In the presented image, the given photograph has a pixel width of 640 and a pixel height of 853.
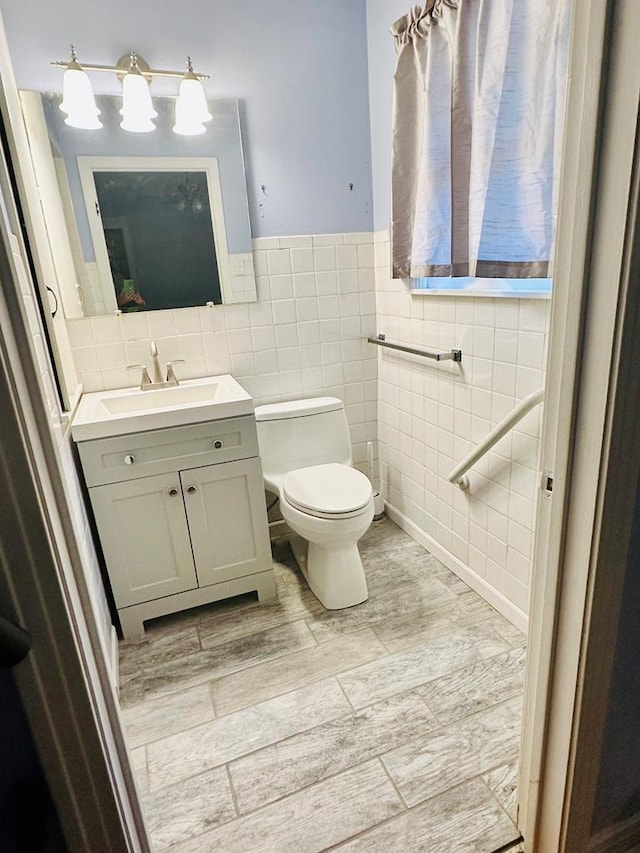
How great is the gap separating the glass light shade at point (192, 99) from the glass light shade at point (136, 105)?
12cm

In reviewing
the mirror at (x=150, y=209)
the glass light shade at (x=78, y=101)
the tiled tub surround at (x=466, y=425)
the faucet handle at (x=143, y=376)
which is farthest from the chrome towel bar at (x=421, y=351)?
the glass light shade at (x=78, y=101)

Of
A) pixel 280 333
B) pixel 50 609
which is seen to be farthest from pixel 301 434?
pixel 50 609

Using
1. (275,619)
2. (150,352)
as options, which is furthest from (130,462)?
(275,619)

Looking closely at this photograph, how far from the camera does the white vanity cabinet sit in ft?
5.67

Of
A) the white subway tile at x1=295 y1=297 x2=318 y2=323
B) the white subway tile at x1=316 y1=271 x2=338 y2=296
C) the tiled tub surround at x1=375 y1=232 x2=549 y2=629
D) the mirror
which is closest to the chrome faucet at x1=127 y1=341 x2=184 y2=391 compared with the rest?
the mirror

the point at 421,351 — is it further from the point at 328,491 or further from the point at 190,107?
the point at 190,107

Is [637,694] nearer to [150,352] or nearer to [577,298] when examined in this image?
[577,298]

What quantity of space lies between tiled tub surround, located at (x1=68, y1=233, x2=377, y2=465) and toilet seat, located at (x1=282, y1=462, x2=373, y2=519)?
45cm

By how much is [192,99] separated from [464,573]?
2172 mm

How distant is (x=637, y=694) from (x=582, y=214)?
91cm

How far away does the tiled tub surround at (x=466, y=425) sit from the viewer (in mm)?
1606

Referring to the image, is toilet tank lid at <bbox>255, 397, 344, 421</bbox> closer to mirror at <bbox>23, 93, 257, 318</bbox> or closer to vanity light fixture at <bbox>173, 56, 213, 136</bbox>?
mirror at <bbox>23, 93, 257, 318</bbox>

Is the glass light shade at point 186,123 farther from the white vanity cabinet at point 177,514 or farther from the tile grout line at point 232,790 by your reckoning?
the tile grout line at point 232,790

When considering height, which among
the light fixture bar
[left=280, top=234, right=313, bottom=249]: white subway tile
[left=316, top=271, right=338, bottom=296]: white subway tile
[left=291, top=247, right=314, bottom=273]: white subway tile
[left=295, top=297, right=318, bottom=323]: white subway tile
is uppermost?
the light fixture bar
